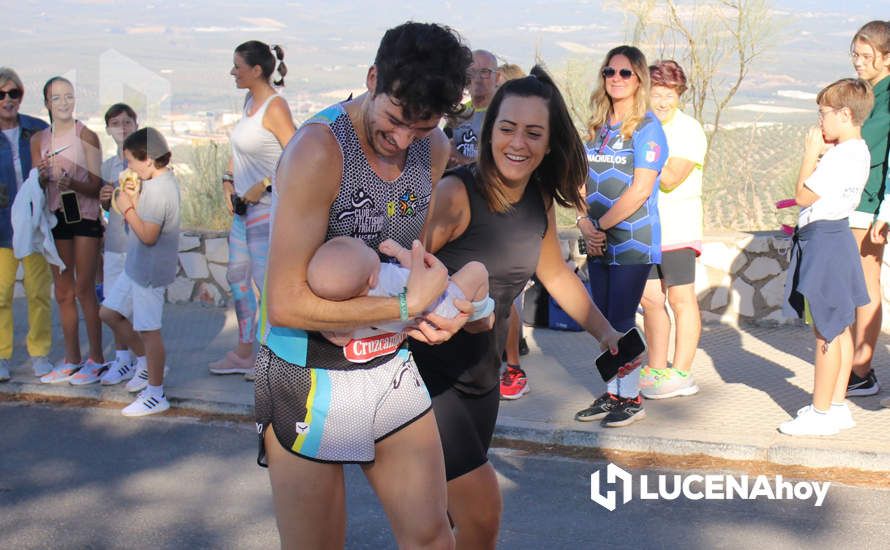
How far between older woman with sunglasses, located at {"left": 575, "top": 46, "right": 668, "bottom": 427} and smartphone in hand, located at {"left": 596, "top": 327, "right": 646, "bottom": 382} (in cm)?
227

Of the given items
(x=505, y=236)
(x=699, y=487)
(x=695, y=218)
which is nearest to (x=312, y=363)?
(x=505, y=236)

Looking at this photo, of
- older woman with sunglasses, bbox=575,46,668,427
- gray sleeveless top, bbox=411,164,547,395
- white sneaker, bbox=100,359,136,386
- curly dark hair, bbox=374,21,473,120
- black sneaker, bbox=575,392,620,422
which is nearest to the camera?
curly dark hair, bbox=374,21,473,120

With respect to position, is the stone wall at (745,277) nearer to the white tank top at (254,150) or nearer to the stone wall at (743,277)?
the stone wall at (743,277)

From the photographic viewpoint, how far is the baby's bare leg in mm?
3197

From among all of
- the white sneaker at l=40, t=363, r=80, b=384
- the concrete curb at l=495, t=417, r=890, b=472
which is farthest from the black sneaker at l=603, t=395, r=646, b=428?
the white sneaker at l=40, t=363, r=80, b=384

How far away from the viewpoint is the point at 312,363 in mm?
3113

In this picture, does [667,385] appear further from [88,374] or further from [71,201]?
[71,201]

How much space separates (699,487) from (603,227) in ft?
5.25

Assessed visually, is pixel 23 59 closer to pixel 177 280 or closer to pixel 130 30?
pixel 130 30

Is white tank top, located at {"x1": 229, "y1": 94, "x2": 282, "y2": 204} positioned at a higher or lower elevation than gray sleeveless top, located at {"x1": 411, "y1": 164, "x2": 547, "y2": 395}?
higher

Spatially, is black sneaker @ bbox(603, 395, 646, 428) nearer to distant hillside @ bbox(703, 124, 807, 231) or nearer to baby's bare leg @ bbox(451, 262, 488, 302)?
baby's bare leg @ bbox(451, 262, 488, 302)

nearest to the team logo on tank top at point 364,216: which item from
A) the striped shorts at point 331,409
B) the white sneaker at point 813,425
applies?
the striped shorts at point 331,409

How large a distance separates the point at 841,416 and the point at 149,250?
4268 millimetres

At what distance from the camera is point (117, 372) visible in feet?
25.3
